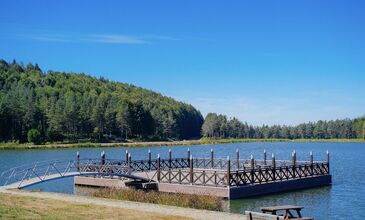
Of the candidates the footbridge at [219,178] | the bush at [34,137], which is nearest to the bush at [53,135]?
the bush at [34,137]

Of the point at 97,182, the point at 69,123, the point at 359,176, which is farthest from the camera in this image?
the point at 69,123

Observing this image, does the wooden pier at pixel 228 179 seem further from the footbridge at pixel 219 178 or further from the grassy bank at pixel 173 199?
the grassy bank at pixel 173 199

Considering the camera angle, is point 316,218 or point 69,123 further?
point 69,123

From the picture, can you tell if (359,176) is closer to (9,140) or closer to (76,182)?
(76,182)

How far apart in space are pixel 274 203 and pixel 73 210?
14550 mm

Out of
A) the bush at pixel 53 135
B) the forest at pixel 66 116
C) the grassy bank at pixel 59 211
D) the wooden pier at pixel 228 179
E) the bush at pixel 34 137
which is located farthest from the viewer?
the forest at pixel 66 116

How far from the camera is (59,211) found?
63.7 ft

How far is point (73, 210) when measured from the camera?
19.8m

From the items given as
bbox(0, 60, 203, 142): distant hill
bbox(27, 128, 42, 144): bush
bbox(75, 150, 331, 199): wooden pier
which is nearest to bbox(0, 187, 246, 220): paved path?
bbox(75, 150, 331, 199): wooden pier

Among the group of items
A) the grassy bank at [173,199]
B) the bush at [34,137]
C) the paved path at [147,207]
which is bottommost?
the grassy bank at [173,199]

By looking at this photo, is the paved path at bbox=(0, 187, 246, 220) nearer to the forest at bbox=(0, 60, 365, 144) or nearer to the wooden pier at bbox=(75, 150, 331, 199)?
the wooden pier at bbox=(75, 150, 331, 199)

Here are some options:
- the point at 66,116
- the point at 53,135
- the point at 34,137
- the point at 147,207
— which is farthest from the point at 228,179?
the point at 66,116

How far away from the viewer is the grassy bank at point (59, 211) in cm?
1817

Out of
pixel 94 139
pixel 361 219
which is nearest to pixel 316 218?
pixel 361 219
